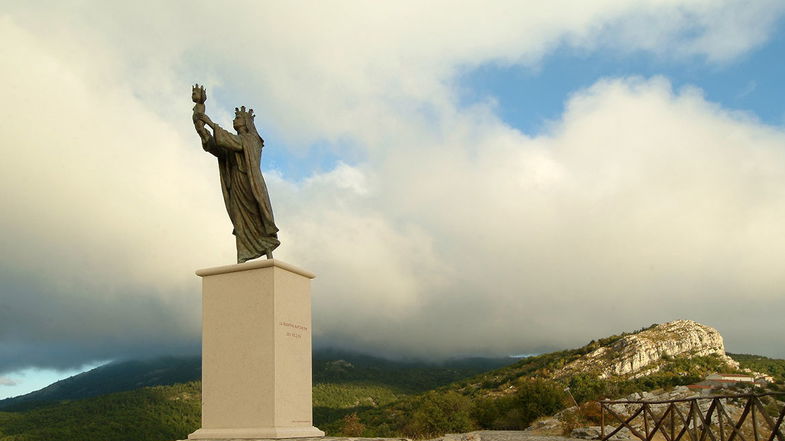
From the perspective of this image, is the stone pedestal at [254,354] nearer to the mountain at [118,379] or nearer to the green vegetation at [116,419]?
the green vegetation at [116,419]

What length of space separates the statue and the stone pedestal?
2.84ft

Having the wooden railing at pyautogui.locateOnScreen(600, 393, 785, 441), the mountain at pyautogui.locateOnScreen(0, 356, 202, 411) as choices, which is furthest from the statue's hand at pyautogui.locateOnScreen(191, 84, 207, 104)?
the mountain at pyautogui.locateOnScreen(0, 356, 202, 411)

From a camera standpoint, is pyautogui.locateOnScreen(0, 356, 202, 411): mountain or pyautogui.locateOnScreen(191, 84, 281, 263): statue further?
pyautogui.locateOnScreen(0, 356, 202, 411): mountain

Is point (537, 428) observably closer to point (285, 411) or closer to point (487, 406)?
point (487, 406)

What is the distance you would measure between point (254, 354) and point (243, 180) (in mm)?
2963

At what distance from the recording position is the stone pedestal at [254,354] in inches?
350

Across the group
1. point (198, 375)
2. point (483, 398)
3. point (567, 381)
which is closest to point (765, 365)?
point (567, 381)

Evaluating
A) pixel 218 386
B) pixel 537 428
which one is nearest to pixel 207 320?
pixel 218 386

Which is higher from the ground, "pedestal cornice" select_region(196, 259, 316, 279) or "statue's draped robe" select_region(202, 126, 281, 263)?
"statue's draped robe" select_region(202, 126, 281, 263)

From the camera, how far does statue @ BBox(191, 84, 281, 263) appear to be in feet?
33.0

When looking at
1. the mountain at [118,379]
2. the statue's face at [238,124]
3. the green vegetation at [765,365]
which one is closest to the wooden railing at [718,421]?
the statue's face at [238,124]

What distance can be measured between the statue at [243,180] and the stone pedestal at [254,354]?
0.87 meters

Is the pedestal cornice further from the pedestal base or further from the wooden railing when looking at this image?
the wooden railing

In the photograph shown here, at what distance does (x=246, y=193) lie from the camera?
10406 mm
